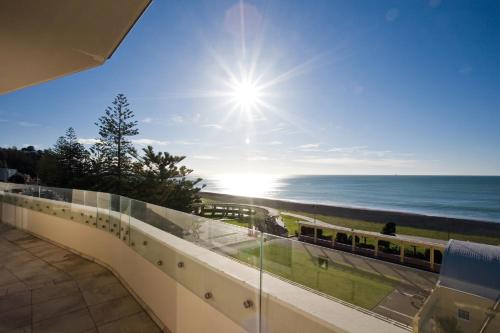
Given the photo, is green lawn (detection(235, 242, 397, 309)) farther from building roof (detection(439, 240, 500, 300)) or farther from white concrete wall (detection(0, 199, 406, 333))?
building roof (detection(439, 240, 500, 300))

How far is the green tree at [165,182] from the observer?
1327cm

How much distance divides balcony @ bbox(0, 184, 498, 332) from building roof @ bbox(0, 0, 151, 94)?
1.68 m

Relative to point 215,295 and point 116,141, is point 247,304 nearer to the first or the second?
point 215,295

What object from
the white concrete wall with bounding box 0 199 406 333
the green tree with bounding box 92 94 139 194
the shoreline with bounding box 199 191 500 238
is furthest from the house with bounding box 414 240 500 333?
the shoreline with bounding box 199 191 500 238

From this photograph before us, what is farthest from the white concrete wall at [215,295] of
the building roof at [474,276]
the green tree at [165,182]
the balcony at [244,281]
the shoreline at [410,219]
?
the shoreline at [410,219]

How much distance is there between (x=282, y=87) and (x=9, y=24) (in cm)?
1054

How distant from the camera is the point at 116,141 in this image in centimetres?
1745

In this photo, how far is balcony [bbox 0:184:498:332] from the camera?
3.77 ft

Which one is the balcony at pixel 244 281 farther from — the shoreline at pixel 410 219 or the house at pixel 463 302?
the shoreline at pixel 410 219

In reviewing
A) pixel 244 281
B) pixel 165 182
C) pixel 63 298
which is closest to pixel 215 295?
pixel 244 281

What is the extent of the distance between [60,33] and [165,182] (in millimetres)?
11860

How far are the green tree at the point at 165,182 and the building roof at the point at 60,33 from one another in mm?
10700

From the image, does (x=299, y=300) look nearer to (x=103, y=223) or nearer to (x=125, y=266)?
(x=125, y=266)

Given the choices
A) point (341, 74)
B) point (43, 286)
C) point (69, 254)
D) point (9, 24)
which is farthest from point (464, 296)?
point (341, 74)
